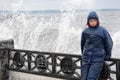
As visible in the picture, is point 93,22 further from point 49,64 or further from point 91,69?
point 49,64

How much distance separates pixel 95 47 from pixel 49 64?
193 centimetres

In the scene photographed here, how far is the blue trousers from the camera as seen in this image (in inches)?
261

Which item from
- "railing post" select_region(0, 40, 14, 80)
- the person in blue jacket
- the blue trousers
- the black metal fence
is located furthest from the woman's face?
"railing post" select_region(0, 40, 14, 80)

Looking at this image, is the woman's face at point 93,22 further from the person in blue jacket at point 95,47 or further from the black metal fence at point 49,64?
the black metal fence at point 49,64

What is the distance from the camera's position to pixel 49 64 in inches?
325

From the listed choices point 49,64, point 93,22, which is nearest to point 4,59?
point 49,64

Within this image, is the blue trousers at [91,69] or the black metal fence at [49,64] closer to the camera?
the blue trousers at [91,69]

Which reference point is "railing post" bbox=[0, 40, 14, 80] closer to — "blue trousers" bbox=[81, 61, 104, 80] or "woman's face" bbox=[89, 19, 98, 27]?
"blue trousers" bbox=[81, 61, 104, 80]

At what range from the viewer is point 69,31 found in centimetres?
2755

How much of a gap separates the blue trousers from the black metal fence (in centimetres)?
27

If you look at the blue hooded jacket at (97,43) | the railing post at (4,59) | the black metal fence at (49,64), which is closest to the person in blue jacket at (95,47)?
the blue hooded jacket at (97,43)

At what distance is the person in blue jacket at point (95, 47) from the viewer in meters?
6.56

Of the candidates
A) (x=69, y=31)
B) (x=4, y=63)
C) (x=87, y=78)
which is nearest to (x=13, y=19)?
(x=69, y=31)

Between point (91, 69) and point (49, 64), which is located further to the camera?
point (49, 64)
